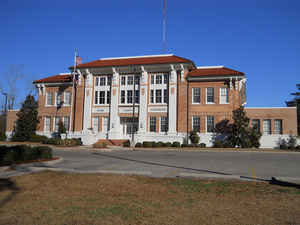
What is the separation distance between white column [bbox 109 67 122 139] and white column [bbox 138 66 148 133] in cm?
340

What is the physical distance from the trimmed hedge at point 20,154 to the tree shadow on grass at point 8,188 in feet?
14.2

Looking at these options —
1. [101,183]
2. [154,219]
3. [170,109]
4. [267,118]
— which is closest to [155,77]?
[170,109]

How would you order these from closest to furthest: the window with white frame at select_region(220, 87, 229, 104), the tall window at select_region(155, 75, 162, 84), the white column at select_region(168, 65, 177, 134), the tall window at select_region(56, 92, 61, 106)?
the window with white frame at select_region(220, 87, 229, 104) < the white column at select_region(168, 65, 177, 134) < the tall window at select_region(155, 75, 162, 84) < the tall window at select_region(56, 92, 61, 106)

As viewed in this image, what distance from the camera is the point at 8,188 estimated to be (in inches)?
330

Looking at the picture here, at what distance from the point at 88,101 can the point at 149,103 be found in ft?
28.8

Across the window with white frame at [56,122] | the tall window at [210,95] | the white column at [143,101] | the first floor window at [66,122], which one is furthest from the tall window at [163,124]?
the window with white frame at [56,122]

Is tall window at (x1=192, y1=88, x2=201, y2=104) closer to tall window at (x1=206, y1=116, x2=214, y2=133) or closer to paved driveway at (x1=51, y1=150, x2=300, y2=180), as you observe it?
tall window at (x1=206, y1=116, x2=214, y2=133)

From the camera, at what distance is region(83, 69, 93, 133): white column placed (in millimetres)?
40094

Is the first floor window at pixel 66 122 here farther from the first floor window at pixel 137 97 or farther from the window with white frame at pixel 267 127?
the window with white frame at pixel 267 127

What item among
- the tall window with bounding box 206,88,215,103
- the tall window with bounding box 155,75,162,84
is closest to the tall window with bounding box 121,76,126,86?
the tall window with bounding box 155,75,162,84

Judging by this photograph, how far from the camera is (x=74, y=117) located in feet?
135

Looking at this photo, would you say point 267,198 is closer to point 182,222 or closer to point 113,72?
point 182,222

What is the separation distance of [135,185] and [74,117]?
3390 centimetres

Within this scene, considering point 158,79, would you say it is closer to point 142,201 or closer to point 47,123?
point 47,123
